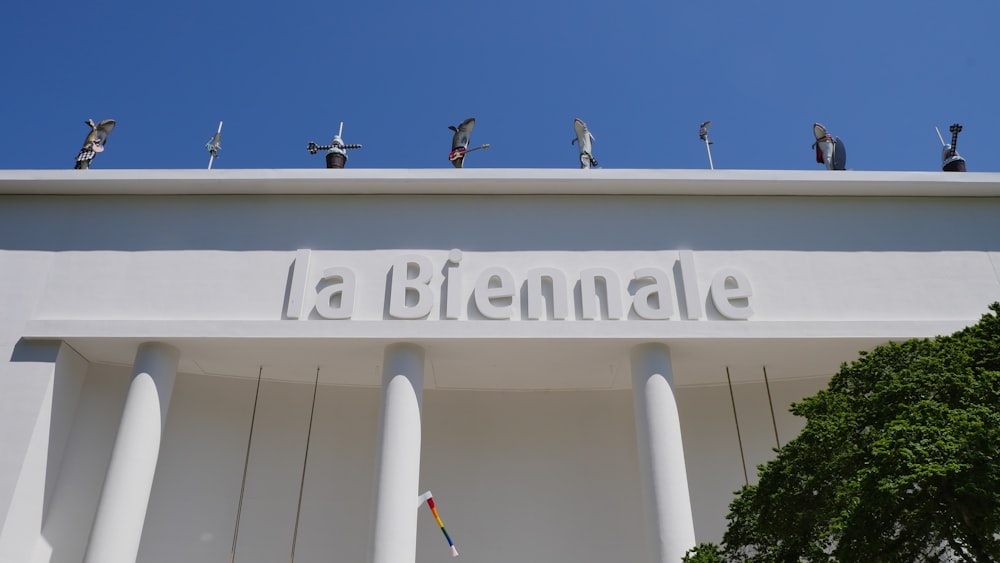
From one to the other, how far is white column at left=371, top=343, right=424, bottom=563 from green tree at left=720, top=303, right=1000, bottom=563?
18.0 ft

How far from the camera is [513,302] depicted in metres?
13.6

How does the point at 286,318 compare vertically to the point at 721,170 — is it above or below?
below

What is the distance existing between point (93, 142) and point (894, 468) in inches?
674

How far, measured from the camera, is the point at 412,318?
43.9 ft

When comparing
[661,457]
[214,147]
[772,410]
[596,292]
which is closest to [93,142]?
[214,147]

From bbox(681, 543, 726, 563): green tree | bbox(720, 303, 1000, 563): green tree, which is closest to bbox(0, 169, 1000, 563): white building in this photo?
bbox(681, 543, 726, 563): green tree

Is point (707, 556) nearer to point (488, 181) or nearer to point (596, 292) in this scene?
point (596, 292)

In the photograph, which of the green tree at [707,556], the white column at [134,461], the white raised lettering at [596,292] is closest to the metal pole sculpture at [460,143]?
the white raised lettering at [596,292]

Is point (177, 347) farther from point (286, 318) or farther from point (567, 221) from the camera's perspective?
point (567, 221)

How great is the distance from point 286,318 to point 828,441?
978cm

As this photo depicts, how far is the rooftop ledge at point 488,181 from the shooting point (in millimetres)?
14258

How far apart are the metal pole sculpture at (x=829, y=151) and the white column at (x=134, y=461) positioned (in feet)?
49.8

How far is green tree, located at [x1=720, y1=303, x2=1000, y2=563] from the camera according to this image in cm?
682

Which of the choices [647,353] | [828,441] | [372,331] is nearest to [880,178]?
[647,353]
